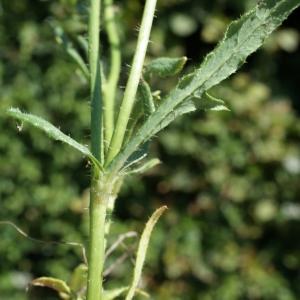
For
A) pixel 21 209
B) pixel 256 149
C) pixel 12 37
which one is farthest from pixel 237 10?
pixel 21 209

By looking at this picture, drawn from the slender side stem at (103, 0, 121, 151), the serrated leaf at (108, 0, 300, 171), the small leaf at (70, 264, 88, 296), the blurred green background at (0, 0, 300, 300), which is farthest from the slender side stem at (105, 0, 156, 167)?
the blurred green background at (0, 0, 300, 300)

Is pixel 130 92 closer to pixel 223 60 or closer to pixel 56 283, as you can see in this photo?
pixel 223 60

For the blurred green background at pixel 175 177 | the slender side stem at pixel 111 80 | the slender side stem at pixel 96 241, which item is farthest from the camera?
the blurred green background at pixel 175 177

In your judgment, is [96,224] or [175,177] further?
[175,177]

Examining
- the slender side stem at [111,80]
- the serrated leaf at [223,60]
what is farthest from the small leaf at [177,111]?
the slender side stem at [111,80]

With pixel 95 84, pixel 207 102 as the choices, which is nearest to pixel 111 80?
pixel 95 84

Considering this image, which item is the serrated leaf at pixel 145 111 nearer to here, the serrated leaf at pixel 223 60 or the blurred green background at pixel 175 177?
the serrated leaf at pixel 223 60
